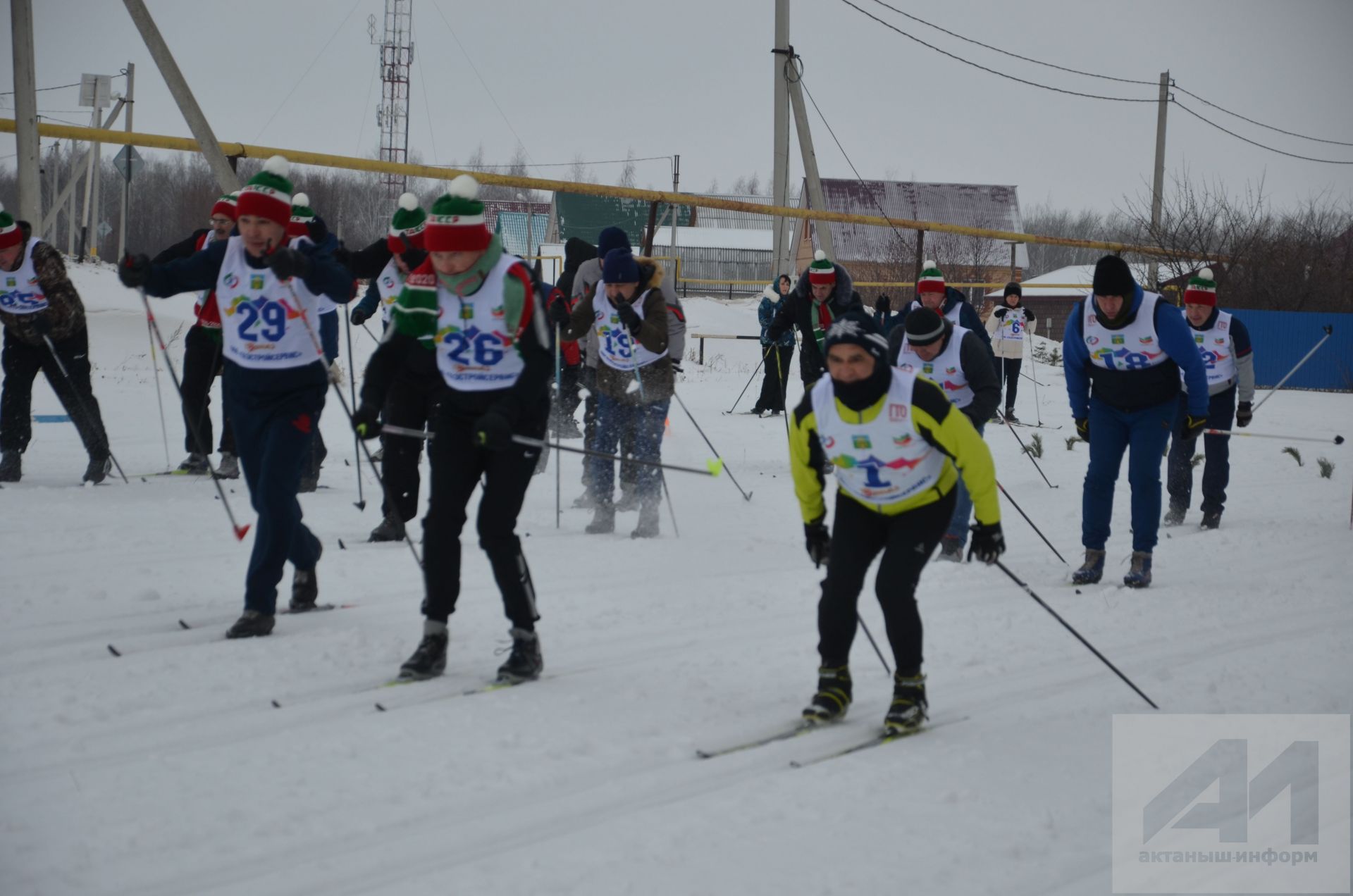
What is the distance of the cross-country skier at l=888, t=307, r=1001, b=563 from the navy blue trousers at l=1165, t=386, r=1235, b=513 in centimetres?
274

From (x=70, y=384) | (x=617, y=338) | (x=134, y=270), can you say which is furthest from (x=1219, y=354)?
(x=70, y=384)

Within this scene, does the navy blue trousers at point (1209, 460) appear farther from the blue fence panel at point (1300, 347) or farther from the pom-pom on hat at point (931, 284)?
the blue fence panel at point (1300, 347)

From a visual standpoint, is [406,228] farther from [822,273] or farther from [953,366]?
[822,273]

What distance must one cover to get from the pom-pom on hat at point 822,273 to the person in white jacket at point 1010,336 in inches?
304

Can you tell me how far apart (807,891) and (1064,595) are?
4239 mm

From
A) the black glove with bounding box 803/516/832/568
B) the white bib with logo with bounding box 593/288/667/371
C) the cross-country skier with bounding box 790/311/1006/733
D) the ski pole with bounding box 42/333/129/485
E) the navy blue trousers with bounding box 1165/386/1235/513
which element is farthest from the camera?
the navy blue trousers with bounding box 1165/386/1235/513

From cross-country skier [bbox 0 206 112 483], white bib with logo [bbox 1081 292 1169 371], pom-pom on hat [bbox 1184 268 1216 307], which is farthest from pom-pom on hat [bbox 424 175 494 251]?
pom-pom on hat [bbox 1184 268 1216 307]

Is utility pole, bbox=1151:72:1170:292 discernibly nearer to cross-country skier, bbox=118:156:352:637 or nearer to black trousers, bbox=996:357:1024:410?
black trousers, bbox=996:357:1024:410

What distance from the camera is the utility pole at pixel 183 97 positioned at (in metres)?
11.5

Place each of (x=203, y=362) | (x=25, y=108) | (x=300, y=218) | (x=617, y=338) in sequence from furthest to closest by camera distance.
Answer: (x=25, y=108) → (x=203, y=362) → (x=617, y=338) → (x=300, y=218)

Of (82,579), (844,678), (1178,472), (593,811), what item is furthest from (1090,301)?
(82,579)

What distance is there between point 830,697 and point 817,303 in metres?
5.86

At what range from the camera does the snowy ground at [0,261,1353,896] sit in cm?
329

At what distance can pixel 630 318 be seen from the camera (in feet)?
26.3
